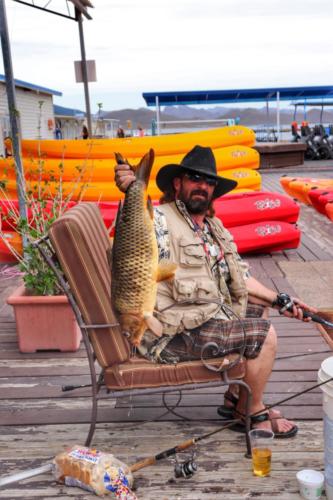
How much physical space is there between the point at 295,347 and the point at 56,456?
2150 mm

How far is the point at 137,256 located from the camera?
238 cm

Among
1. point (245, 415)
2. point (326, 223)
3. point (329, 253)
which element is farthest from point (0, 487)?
point (326, 223)

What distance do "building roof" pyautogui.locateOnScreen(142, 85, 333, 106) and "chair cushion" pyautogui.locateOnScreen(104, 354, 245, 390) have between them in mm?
24164

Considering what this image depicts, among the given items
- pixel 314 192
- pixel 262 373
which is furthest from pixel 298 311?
pixel 314 192

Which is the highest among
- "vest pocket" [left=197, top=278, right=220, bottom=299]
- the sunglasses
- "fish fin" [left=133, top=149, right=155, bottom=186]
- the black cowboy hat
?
"fish fin" [left=133, top=149, right=155, bottom=186]

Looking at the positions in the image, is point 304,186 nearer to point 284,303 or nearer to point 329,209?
point 329,209

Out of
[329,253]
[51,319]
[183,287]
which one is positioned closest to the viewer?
[183,287]

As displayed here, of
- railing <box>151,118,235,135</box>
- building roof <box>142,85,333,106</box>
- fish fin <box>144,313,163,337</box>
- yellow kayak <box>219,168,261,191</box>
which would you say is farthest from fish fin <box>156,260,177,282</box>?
building roof <box>142,85,333,106</box>

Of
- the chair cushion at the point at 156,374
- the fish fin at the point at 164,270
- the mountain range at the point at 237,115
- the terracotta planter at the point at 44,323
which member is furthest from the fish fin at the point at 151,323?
the mountain range at the point at 237,115

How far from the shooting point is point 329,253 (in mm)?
7738

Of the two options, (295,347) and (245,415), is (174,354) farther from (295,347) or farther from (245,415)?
(295,347)

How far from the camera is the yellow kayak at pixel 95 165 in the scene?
762cm

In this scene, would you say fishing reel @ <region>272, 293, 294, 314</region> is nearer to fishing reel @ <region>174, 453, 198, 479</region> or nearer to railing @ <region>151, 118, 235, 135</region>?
fishing reel @ <region>174, 453, 198, 479</region>

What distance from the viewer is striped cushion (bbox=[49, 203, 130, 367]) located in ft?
9.11
